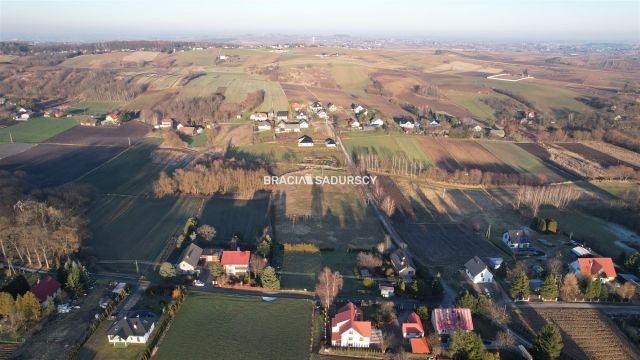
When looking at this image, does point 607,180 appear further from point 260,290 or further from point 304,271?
point 260,290

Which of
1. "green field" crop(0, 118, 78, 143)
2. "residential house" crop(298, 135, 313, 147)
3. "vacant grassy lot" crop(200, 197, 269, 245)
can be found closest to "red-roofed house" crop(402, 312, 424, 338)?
"vacant grassy lot" crop(200, 197, 269, 245)

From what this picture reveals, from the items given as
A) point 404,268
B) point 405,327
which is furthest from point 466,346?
point 404,268

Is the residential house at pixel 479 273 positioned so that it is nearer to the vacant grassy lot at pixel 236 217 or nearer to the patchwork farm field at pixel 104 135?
the vacant grassy lot at pixel 236 217

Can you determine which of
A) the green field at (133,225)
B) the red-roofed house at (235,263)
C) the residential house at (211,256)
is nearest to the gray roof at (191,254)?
the residential house at (211,256)

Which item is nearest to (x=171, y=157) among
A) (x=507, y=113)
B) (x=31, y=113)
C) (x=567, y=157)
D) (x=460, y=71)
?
(x=31, y=113)

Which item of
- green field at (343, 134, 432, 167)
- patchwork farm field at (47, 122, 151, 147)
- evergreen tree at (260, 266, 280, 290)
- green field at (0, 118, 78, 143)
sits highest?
green field at (0, 118, 78, 143)

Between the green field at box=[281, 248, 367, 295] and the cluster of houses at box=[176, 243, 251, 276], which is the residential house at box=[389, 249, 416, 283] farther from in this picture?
the cluster of houses at box=[176, 243, 251, 276]

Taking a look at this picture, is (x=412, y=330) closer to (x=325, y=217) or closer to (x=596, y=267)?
(x=596, y=267)

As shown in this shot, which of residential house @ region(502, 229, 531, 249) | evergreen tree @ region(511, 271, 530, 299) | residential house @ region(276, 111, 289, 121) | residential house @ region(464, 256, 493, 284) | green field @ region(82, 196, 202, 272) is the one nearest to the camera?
evergreen tree @ region(511, 271, 530, 299)
